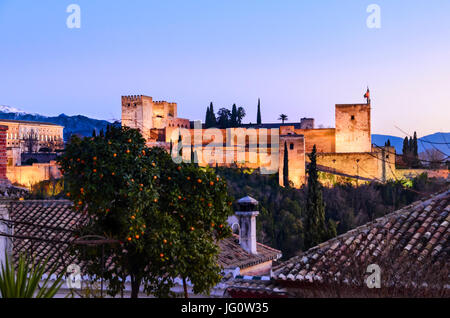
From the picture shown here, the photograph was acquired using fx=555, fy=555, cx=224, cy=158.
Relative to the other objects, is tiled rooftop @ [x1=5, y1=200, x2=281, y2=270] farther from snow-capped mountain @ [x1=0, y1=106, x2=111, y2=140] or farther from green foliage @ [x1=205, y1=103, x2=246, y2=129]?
snow-capped mountain @ [x1=0, y1=106, x2=111, y2=140]

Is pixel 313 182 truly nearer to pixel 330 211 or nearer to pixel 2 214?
pixel 330 211

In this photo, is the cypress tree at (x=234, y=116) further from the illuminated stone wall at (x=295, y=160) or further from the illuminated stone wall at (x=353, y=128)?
the illuminated stone wall at (x=295, y=160)

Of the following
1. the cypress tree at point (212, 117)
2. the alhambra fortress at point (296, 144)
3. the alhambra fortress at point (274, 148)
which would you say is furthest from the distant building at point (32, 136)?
the cypress tree at point (212, 117)

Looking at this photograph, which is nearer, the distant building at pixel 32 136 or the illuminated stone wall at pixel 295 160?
the illuminated stone wall at pixel 295 160

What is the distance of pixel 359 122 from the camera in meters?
46.4

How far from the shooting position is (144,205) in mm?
5996

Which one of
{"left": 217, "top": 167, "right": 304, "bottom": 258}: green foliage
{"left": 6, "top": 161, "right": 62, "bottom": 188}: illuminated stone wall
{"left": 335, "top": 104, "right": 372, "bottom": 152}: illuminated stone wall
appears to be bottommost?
{"left": 217, "top": 167, "right": 304, "bottom": 258}: green foliage

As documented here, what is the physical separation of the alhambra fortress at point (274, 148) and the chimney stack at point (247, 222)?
2740cm

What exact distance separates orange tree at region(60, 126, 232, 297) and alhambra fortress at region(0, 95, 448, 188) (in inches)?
1312

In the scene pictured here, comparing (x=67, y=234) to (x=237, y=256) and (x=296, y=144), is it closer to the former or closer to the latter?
(x=237, y=256)

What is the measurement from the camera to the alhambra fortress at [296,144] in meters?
43.5

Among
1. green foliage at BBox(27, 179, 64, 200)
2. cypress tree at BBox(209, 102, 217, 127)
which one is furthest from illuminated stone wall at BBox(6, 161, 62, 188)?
cypress tree at BBox(209, 102, 217, 127)

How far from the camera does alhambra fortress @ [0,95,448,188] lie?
43656 mm

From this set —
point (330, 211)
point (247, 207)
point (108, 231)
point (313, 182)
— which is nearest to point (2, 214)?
point (108, 231)
